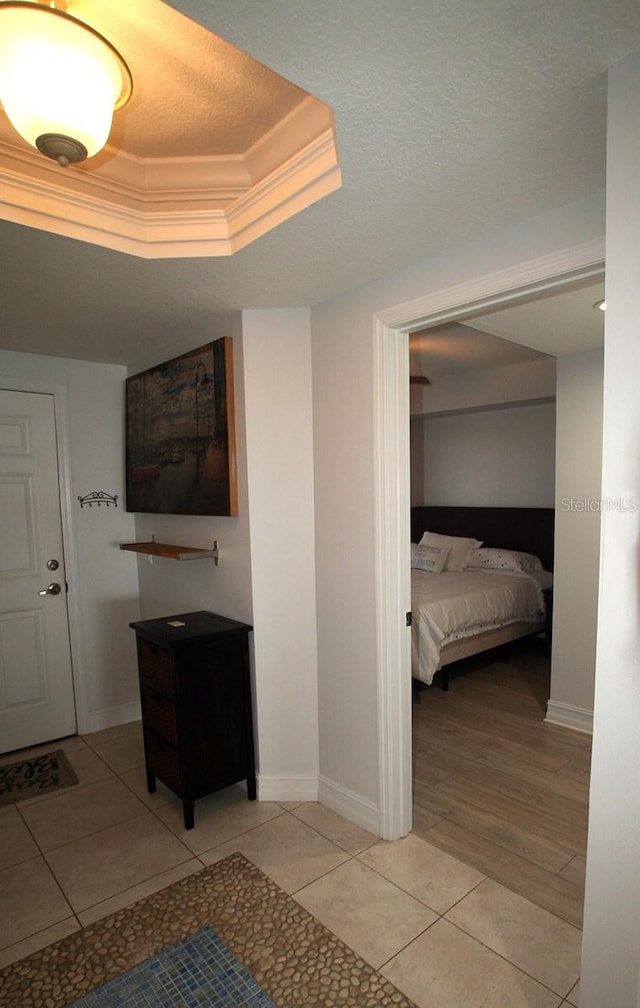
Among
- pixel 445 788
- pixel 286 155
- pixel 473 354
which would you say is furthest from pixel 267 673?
pixel 473 354

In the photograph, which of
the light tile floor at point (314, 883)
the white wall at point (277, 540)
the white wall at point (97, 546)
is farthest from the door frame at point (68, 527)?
the white wall at point (277, 540)

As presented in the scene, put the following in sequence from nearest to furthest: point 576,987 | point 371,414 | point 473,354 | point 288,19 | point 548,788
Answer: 1. point 288,19
2. point 576,987
3. point 371,414
4. point 548,788
5. point 473,354

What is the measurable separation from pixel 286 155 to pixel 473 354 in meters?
3.04

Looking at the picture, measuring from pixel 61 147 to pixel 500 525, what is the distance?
4.82 meters

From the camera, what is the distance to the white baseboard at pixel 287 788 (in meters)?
2.60

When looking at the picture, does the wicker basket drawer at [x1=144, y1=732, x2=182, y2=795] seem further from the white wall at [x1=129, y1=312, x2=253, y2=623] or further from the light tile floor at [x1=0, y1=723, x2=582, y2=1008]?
the white wall at [x1=129, y1=312, x2=253, y2=623]

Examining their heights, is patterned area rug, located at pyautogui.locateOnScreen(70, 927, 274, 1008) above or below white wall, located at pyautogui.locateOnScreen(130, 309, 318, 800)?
below

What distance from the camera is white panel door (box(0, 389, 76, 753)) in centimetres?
312

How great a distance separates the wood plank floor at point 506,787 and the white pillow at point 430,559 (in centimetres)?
123

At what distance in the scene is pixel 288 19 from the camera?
0.96m

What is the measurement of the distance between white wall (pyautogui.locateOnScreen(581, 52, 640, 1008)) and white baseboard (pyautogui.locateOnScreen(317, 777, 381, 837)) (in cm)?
118

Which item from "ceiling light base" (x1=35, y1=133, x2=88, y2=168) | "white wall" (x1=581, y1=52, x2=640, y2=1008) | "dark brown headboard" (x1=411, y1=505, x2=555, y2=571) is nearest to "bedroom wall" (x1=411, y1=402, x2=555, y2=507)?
"dark brown headboard" (x1=411, y1=505, x2=555, y2=571)

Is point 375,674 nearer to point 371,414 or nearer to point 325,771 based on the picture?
point 325,771

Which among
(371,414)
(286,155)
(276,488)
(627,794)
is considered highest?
(286,155)
